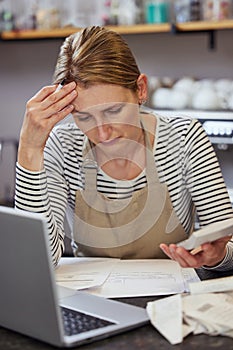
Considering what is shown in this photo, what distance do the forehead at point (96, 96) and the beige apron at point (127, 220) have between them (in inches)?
8.6

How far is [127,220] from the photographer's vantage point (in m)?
1.93

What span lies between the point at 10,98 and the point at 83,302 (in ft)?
8.57

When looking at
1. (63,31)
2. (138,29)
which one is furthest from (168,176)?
(63,31)

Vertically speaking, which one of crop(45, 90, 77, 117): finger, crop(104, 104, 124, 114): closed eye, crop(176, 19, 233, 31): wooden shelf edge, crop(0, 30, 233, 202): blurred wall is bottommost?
crop(0, 30, 233, 202): blurred wall

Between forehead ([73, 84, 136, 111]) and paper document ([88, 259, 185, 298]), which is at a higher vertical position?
forehead ([73, 84, 136, 111])

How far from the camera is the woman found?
1.78 metres

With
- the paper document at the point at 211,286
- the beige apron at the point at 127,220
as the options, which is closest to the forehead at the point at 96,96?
the beige apron at the point at 127,220

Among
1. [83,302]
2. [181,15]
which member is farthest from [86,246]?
[181,15]

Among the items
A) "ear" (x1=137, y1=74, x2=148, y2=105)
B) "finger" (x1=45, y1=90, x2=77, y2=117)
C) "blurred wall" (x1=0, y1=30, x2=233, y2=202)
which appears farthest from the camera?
"blurred wall" (x1=0, y1=30, x2=233, y2=202)

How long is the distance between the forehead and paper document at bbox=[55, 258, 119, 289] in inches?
14.7

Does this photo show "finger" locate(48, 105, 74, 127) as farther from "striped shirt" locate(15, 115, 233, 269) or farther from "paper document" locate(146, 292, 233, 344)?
"paper document" locate(146, 292, 233, 344)

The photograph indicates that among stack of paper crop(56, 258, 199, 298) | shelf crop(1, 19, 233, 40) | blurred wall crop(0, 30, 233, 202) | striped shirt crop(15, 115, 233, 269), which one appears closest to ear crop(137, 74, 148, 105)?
striped shirt crop(15, 115, 233, 269)

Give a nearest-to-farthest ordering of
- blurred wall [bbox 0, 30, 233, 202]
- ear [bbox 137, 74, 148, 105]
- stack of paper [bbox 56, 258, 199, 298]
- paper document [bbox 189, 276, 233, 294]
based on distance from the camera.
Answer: paper document [bbox 189, 276, 233, 294] < stack of paper [bbox 56, 258, 199, 298] < ear [bbox 137, 74, 148, 105] < blurred wall [bbox 0, 30, 233, 202]

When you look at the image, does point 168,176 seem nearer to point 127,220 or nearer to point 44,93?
point 127,220
